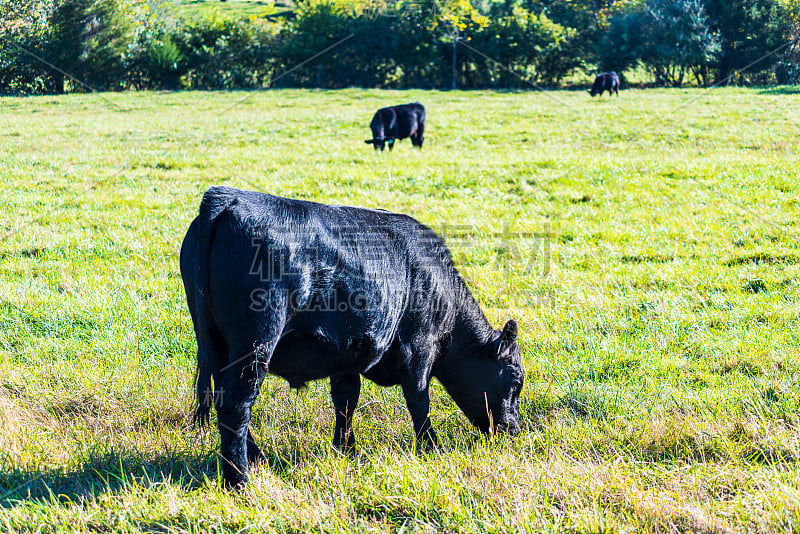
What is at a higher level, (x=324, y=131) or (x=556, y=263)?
(x=324, y=131)

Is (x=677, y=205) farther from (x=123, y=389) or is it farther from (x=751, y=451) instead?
(x=123, y=389)

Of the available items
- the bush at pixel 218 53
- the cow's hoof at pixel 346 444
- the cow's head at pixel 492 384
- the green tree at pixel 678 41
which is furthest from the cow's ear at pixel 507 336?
the green tree at pixel 678 41

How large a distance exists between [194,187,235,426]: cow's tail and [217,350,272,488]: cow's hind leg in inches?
4.6

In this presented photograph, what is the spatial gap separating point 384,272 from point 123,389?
1.87m

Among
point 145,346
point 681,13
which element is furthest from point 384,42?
point 145,346

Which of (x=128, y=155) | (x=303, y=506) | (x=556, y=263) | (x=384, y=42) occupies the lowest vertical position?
(x=303, y=506)

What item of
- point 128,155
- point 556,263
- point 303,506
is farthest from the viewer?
point 128,155

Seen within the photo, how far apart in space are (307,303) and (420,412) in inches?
35.9

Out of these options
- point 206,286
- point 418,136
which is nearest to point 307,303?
point 206,286

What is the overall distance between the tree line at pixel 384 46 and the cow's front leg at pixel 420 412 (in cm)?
3610

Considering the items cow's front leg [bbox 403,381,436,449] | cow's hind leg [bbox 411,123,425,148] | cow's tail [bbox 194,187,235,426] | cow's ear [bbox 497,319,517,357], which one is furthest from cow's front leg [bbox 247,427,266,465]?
cow's hind leg [bbox 411,123,425,148]

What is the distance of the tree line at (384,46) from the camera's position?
35.5 meters

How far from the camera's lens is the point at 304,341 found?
2727 mm

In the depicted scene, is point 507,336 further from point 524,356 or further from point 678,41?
point 678,41
